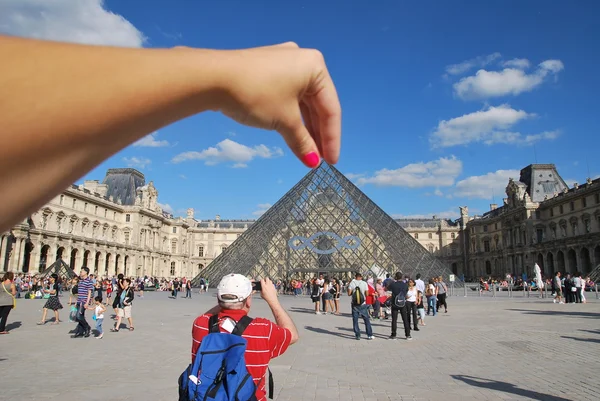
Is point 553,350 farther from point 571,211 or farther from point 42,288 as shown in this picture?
point 571,211

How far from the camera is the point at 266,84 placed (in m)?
0.82

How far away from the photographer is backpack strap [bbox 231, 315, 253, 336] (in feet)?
7.07

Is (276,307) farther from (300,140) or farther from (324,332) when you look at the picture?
(324,332)

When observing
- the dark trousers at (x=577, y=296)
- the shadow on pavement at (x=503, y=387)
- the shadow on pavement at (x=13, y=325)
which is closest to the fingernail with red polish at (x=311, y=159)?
the shadow on pavement at (x=503, y=387)

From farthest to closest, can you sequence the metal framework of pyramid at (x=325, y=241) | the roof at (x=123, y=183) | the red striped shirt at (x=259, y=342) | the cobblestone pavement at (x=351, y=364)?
the roof at (x=123, y=183), the metal framework of pyramid at (x=325, y=241), the cobblestone pavement at (x=351, y=364), the red striped shirt at (x=259, y=342)

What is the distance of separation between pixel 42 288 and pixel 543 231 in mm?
53863

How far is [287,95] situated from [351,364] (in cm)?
624

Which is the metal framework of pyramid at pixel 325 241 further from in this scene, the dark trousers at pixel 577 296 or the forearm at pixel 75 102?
the forearm at pixel 75 102

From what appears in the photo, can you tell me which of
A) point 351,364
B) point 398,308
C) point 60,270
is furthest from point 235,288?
point 60,270

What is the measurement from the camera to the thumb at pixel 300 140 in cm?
92

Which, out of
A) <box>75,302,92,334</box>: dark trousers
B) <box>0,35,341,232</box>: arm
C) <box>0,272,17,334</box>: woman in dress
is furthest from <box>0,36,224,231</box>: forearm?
<box>0,272,17,334</box>: woman in dress

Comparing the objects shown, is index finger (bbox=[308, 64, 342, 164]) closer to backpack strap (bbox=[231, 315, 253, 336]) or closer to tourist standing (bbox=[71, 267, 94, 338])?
backpack strap (bbox=[231, 315, 253, 336])

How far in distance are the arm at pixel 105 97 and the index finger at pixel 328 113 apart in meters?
0.04

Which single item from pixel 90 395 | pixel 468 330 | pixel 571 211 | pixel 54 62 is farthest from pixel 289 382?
pixel 571 211
